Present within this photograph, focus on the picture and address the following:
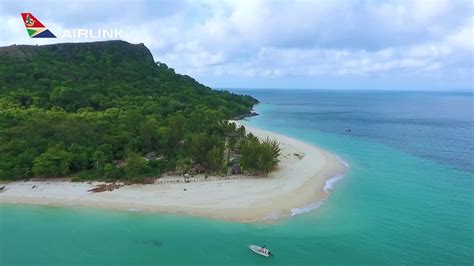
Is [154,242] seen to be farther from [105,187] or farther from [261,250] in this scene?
[105,187]

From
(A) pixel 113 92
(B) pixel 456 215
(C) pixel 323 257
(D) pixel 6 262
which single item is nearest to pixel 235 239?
(C) pixel 323 257

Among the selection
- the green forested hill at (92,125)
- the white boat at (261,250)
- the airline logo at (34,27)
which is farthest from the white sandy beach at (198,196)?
the airline logo at (34,27)

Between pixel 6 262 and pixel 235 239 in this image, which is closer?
pixel 6 262

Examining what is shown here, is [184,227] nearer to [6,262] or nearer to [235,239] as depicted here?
[235,239]

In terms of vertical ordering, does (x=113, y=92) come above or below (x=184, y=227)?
above

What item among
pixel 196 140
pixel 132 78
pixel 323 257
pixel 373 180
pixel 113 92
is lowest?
pixel 323 257

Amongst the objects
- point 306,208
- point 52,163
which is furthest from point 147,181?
point 306,208

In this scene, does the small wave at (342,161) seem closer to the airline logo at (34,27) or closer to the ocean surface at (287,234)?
the ocean surface at (287,234)
